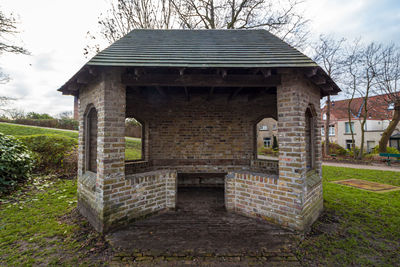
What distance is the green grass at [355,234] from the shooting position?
2715 millimetres

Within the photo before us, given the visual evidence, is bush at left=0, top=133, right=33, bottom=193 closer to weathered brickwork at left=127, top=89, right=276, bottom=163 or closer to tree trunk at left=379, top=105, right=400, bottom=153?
weathered brickwork at left=127, top=89, right=276, bottom=163

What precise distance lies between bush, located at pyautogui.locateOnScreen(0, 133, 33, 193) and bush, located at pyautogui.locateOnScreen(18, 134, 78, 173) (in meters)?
1.05

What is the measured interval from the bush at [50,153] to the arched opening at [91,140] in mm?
5099

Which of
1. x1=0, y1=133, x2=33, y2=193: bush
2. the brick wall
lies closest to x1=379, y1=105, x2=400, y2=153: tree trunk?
the brick wall

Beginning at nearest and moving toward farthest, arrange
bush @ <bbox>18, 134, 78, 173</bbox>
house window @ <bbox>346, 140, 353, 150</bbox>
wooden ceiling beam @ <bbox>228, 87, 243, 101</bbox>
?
wooden ceiling beam @ <bbox>228, 87, 243, 101</bbox> < bush @ <bbox>18, 134, 78, 173</bbox> < house window @ <bbox>346, 140, 353, 150</bbox>

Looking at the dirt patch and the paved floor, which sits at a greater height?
the paved floor

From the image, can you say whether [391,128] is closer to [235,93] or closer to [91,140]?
[235,93]

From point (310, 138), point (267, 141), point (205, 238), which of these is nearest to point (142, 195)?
point (205, 238)

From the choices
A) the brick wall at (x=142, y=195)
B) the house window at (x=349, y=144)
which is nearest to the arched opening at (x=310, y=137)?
the brick wall at (x=142, y=195)

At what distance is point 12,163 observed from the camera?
6234 mm

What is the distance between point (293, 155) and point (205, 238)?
225 centimetres

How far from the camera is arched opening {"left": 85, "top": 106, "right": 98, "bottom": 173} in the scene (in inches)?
176

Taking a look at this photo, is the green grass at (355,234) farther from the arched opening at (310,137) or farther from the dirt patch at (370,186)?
the arched opening at (310,137)

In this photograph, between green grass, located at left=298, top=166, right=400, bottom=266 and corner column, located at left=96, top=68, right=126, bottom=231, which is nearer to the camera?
green grass, located at left=298, top=166, right=400, bottom=266
